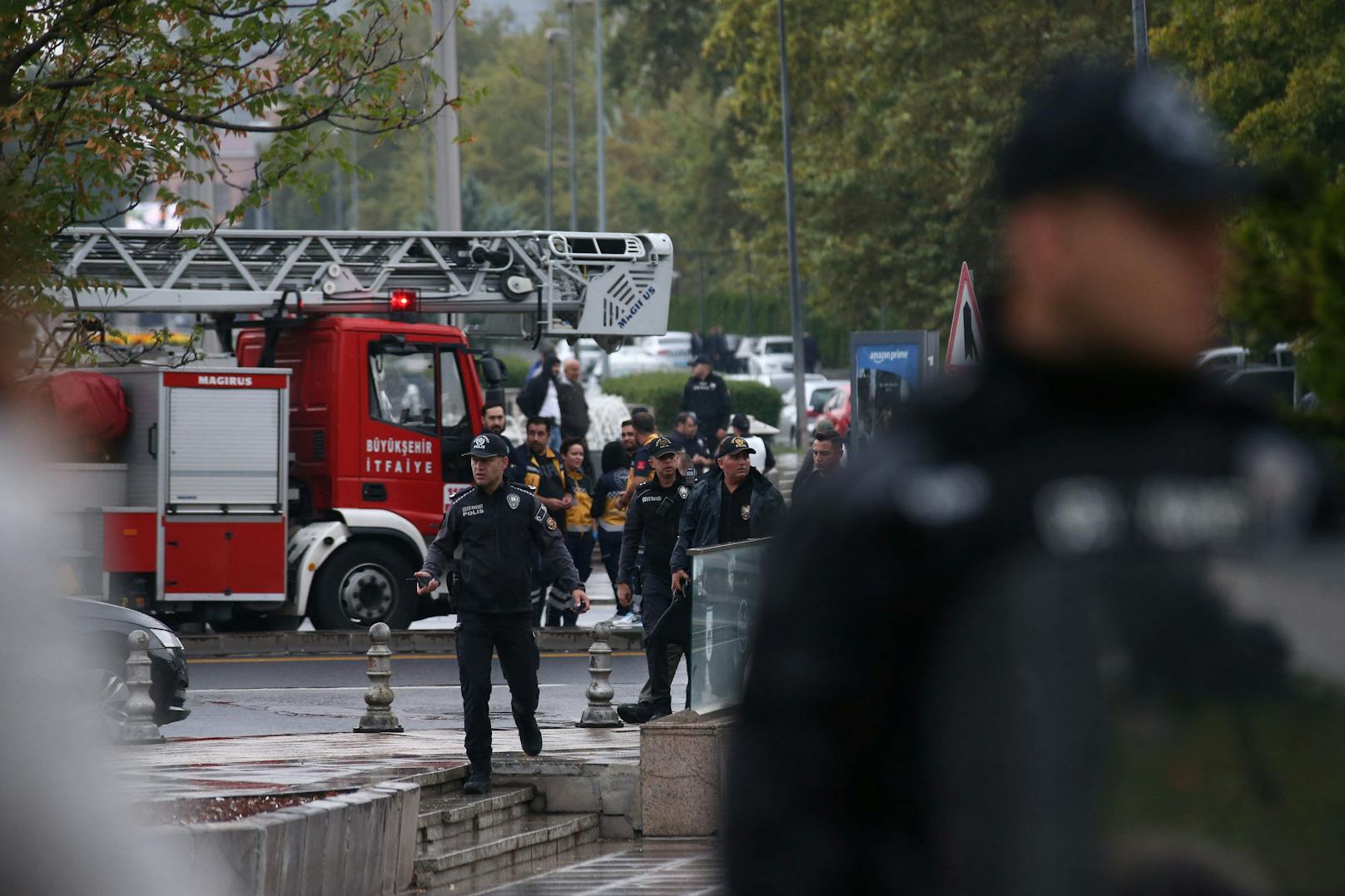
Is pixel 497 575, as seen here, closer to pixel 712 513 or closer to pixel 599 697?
pixel 712 513

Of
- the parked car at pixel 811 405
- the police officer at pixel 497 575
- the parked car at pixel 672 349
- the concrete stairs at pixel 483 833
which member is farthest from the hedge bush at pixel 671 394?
the concrete stairs at pixel 483 833

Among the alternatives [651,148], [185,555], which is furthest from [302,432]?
[651,148]

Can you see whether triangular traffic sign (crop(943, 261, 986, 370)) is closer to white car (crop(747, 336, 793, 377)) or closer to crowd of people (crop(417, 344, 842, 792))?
crowd of people (crop(417, 344, 842, 792))

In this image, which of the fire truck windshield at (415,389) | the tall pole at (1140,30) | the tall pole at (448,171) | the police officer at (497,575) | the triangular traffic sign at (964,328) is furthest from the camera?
the tall pole at (448,171)

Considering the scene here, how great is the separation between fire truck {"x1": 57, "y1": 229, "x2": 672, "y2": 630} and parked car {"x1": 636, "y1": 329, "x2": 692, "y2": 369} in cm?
3949

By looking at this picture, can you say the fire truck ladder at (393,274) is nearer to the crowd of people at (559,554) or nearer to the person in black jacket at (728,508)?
the crowd of people at (559,554)

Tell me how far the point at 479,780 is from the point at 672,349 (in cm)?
5207

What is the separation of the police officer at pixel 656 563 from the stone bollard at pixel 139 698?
2774 mm

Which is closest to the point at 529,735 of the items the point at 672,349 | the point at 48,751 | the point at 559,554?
the point at 559,554

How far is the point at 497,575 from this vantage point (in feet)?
36.1

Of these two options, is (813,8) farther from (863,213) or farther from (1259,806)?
(1259,806)

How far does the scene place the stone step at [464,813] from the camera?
32.3ft

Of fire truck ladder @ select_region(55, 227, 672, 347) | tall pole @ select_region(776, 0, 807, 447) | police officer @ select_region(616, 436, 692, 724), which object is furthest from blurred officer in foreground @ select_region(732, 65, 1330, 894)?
tall pole @ select_region(776, 0, 807, 447)

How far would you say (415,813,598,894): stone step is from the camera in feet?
31.1
